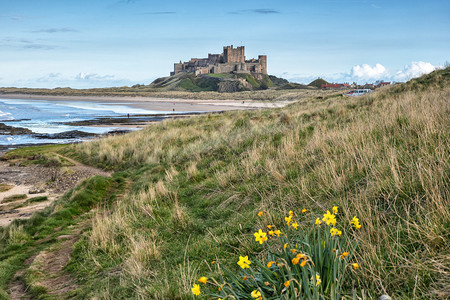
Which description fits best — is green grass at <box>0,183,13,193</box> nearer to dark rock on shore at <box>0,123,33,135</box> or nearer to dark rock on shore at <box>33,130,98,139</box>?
dark rock on shore at <box>33,130,98,139</box>

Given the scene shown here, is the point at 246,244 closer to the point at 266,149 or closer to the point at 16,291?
the point at 16,291

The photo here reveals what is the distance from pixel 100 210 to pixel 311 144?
6.17 m

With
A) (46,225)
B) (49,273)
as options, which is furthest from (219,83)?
(49,273)

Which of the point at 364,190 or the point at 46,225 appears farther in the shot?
the point at 46,225

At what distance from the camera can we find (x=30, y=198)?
13.3 metres

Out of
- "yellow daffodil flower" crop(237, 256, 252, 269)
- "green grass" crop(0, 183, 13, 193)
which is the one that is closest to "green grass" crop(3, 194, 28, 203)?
"green grass" crop(0, 183, 13, 193)

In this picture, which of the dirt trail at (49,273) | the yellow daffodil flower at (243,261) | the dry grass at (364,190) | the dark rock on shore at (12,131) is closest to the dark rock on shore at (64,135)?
the dark rock on shore at (12,131)

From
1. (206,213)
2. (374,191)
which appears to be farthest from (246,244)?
(206,213)

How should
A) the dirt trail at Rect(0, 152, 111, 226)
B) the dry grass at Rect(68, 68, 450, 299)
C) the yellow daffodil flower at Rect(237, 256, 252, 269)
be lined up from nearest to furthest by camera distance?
the yellow daffodil flower at Rect(237, 256, 252, 269)
the dry grass at Rect(68, 68, 450, 299)
the dirt trail at Rect(0, 152, 111, 226)

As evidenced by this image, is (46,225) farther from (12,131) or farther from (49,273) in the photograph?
(12,131)

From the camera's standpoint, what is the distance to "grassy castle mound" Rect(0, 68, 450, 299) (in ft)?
9.59

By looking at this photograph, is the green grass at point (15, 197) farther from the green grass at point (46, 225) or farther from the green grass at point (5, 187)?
the green grass at point (46, 225)

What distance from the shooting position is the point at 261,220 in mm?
4859

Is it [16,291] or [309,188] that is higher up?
[309,188]
